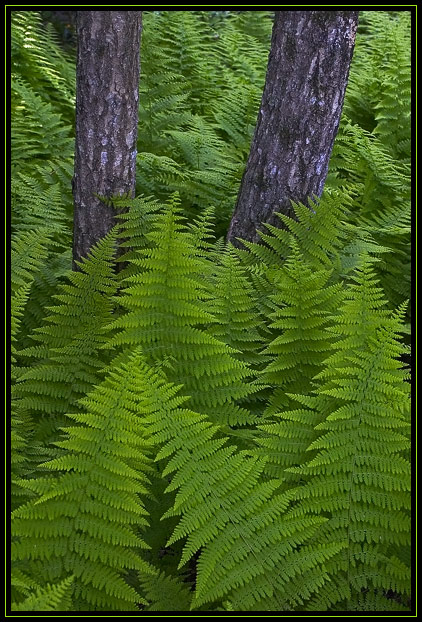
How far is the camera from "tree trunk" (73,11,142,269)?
2928mm

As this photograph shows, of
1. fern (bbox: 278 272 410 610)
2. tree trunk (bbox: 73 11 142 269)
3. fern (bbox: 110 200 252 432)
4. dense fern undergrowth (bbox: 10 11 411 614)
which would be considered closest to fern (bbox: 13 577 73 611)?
dense fern undergrowth (bbox: 10 11 411 614)

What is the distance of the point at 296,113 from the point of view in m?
3.32

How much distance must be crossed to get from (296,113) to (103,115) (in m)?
1.09

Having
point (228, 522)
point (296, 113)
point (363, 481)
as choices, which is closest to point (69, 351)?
point (228, 522)

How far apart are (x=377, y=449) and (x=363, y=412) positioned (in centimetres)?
16

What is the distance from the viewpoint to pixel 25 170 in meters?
4.71

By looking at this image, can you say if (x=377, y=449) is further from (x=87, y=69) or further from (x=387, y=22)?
(x=387, y=22)

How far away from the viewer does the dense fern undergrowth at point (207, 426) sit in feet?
7.16

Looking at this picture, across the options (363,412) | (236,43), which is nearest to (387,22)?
(236,43)

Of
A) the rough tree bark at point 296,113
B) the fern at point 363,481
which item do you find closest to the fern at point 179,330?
the fern at point 363,481

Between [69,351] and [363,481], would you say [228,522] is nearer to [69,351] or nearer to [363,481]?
[363,481]

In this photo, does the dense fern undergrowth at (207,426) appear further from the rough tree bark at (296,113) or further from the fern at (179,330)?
the rough tree bark at (296,113)

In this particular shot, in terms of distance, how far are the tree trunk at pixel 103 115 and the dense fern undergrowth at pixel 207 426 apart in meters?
0.18

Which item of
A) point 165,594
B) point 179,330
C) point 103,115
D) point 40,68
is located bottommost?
point 165,594
